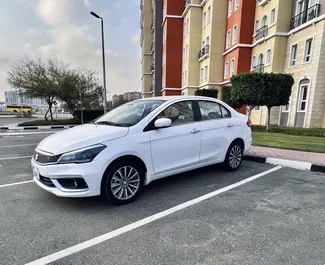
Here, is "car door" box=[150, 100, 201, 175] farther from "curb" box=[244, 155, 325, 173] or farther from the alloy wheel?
"curb" box=[244, 155, 325, 173]

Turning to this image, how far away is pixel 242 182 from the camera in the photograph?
178 inches

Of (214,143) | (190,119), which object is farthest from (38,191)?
(214,143)

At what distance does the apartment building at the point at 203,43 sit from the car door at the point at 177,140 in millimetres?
22543

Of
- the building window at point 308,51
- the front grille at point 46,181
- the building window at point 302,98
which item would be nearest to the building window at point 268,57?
the building window at point 308,51

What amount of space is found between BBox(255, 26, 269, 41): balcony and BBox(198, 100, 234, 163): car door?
17719mm

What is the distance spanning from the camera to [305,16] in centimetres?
1608

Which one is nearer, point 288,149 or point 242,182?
point 242,182

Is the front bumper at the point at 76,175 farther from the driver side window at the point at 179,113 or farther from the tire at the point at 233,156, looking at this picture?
the tire at the point at 233,156

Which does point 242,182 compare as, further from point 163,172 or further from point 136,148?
point 136,148

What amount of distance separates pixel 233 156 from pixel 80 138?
3.45m

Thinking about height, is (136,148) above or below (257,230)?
A: above

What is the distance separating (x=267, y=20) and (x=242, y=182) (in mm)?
19481

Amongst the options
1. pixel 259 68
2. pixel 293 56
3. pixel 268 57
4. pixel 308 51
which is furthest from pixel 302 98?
pixel 259 68

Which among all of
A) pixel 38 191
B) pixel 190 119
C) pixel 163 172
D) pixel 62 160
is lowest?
pixel 38 191
